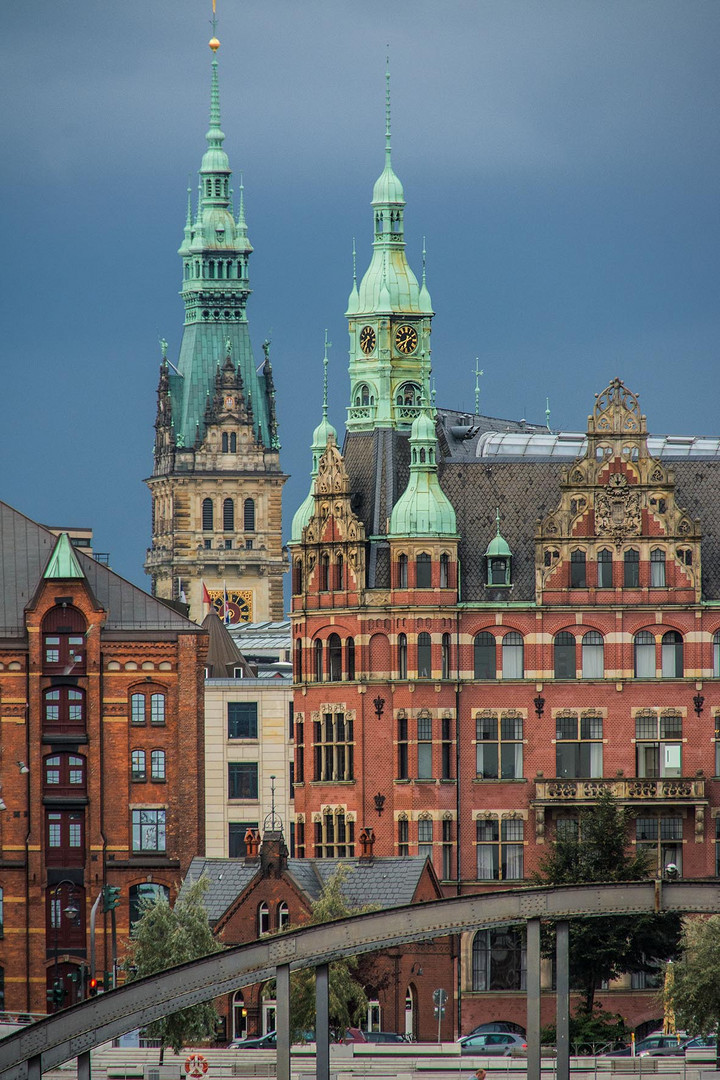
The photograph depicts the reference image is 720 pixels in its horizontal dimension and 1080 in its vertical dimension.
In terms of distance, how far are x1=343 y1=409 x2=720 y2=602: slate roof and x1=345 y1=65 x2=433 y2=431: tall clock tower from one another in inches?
135

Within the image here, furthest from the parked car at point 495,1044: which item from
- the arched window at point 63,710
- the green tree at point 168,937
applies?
the arched window at point 63,710

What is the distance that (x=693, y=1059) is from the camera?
134500mm

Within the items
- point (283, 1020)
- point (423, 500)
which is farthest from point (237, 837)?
point (283, 1020)

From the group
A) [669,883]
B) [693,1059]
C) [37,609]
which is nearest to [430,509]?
[37,609]

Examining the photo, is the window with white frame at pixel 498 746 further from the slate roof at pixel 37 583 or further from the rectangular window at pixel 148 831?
the rectangular window at pixel 148 831

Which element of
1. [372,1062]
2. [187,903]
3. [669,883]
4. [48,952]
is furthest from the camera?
[48,952]

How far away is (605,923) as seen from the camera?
156625 millimetres

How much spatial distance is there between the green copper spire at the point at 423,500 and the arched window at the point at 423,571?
1.13m

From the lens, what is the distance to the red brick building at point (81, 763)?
562ft

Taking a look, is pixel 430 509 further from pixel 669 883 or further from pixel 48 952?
pixel 669 883

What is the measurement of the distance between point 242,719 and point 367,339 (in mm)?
21193

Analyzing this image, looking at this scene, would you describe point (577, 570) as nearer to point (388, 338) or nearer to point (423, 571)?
point (423, 571)

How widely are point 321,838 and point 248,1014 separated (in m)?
18.6

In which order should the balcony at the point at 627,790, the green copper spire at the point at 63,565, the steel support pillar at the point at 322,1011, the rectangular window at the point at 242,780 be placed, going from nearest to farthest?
the steel support pillar at the point at 322,1011
the balcony at the point at 627,790
the green copper spire at the point at 63,565
the rectangular window at the point at 242,780
